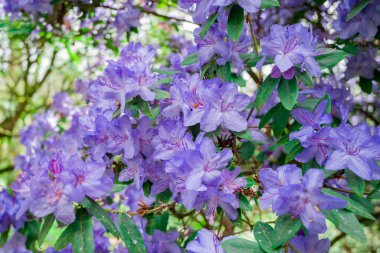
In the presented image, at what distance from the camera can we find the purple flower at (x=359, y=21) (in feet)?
5.13

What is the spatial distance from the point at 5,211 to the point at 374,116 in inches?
79.6

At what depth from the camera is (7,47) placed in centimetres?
444

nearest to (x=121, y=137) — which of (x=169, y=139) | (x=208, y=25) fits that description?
(x=169, y=139)

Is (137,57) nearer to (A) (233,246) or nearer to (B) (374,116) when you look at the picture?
(A) (233,246)

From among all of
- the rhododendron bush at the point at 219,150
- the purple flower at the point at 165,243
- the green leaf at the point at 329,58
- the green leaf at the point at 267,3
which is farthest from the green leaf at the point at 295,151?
the purple flower at the point at 165,243

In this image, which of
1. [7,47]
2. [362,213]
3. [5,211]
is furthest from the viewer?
[7,47]

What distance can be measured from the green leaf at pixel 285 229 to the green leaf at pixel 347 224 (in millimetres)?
69

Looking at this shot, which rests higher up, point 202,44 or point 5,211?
point 202,44

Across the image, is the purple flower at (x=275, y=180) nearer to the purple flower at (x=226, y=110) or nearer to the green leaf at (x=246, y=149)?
the purple flower at (x=226, y=110)

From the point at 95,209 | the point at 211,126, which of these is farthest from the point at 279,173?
the point at 95,209

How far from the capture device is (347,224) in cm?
100

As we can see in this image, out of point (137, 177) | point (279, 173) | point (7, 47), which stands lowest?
point (7, 47)

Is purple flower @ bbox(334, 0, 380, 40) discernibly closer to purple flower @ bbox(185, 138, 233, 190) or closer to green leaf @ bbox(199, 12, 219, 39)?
green leaf @ bbox(199, 12, 219, 39)

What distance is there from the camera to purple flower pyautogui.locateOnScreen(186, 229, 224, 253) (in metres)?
1.11
